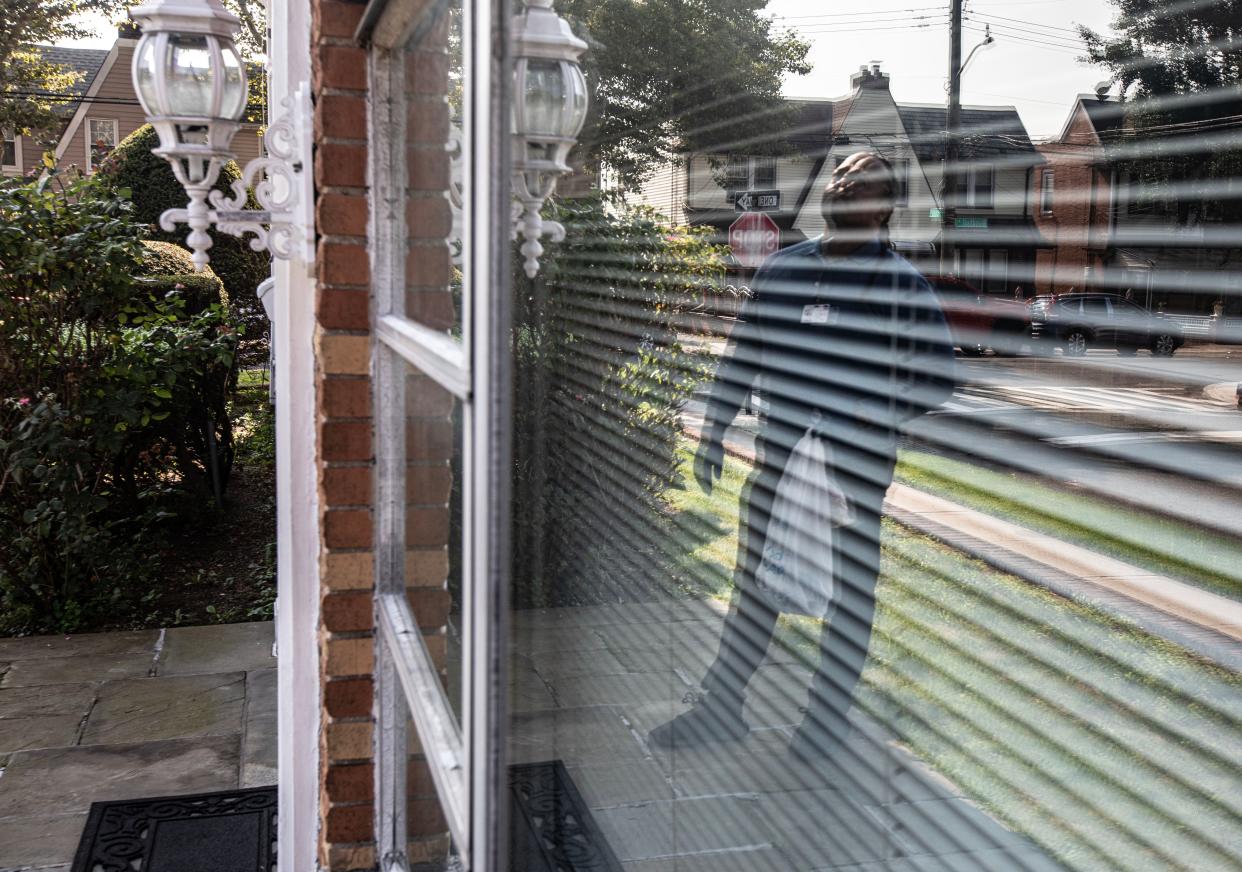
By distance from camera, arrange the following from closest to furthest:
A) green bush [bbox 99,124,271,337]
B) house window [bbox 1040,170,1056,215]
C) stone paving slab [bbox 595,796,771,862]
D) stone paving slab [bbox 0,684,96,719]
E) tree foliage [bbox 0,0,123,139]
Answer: house window [bbox 1040,170,1056,215]
stone paving slab [bbox 595,796,771,862]
stone paving slab [bbox 0,684,96,719]
green bush [bbox 99,124,271,337]
tree foliage [bbox 0,0,123,139]

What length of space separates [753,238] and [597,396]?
322 mm

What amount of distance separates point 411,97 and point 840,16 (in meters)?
1.27

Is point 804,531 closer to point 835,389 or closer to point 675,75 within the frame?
point 835,389

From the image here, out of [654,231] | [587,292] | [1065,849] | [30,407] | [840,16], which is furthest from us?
[30,407]

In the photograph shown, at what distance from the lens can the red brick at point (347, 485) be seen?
235 cm

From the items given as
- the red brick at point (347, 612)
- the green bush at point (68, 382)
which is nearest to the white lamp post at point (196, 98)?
the red brick at point (347, 612)

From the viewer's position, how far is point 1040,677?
64 centimetres

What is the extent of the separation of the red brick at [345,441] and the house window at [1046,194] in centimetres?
190

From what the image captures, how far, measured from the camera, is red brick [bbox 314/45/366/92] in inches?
90.2

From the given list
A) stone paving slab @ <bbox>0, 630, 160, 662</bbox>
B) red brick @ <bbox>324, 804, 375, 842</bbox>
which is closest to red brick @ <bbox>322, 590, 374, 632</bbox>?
red brick @ <bbox>324, 804, 375, 842</bbox>

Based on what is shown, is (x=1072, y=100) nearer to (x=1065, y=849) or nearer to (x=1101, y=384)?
(x=1101, y=384)

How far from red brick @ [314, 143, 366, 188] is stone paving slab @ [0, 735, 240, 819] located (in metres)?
2.55

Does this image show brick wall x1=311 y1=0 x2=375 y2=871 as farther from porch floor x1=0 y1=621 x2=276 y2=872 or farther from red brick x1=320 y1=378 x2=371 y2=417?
porch floor x1=0 y1=621 x2=276 y2=872

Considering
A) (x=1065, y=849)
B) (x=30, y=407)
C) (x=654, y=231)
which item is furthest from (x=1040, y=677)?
(x=30, y=407)
